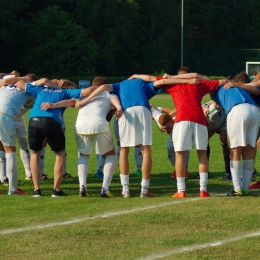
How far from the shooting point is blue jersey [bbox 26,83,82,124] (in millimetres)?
10820

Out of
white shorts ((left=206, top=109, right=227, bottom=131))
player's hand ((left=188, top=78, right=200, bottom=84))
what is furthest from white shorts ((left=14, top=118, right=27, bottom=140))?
player's hand ((left=188, top=78, right=200, bottom=84))

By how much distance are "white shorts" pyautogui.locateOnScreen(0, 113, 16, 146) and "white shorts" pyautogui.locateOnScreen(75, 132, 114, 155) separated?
3.45 ft

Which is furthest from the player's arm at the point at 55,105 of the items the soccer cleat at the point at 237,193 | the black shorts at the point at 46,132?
the soccer cleat at the point at 237,193

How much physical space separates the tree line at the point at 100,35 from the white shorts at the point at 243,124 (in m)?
55.5

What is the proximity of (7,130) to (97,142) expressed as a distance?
1425mm

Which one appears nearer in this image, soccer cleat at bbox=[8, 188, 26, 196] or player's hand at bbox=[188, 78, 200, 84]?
player's hand at bbox=[188, 78, 200, 84]

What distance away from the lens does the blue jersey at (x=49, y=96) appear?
10820 mm

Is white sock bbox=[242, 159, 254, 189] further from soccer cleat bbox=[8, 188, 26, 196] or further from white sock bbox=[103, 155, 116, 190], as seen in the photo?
soccer cleat bbox=[8, 188, 26, 196]

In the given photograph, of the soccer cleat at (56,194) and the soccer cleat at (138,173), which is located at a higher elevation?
the soccer cleat at (56,194)

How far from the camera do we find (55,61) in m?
66.4

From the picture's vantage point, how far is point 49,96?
10914 mm

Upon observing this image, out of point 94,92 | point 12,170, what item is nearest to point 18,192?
point 12,170

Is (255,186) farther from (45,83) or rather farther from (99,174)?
(45,83)

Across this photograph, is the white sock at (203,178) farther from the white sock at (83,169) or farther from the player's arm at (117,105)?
the white sock at (83,169)
